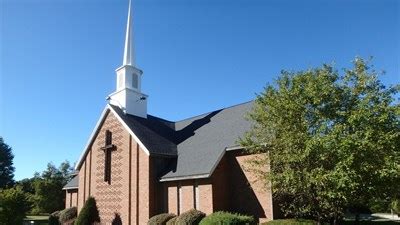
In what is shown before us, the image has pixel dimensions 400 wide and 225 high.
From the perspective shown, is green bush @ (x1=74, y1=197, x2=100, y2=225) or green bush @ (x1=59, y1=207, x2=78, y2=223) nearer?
green bush @ (x1=74, y1=197, x2=100, y2=225)

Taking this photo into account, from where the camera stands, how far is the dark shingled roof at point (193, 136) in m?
24.3

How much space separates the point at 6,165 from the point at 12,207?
61.6m

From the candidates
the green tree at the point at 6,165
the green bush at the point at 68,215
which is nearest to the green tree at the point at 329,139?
the green bush at the point at 68,215

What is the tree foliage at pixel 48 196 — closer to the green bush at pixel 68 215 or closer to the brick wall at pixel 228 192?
the green bush at pixel 68 215

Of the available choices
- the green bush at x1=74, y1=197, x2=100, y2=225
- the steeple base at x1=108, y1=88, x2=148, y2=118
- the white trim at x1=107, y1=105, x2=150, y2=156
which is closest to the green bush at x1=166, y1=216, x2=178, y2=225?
the white trim at x1=107, y1=105, x2=150, y2=156

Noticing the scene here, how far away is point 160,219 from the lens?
23.5 meters

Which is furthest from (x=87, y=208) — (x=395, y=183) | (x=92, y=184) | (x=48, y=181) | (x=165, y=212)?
(x=48, y=181)

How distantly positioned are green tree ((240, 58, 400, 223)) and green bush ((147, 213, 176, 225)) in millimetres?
8920

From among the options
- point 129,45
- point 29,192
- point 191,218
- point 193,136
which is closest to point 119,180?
point 193,136

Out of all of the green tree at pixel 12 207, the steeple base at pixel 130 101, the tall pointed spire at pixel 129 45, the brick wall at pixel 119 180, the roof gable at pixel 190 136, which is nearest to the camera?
the roof gable at pixel 190 136

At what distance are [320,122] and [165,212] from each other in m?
14.1

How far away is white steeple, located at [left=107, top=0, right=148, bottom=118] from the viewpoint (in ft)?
104

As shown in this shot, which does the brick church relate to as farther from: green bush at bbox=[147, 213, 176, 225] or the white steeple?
green bush at bbox=[147, 213, 176, 225]

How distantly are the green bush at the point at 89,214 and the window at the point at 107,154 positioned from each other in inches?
96.9
